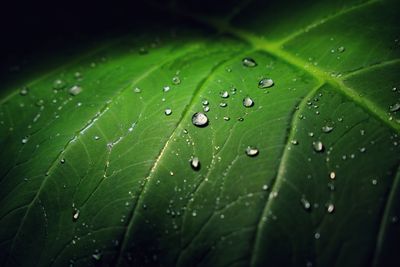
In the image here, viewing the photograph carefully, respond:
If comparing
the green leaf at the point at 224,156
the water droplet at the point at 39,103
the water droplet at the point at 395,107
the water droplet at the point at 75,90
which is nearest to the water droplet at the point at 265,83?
the green leaf at the point at 224,156

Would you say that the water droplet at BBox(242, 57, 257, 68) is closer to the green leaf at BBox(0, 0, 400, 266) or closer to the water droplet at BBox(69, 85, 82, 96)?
the green leaf at BBox(0, 0, 400, 266)

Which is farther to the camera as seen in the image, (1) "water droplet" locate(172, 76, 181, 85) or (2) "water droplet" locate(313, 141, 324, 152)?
(1) "water droplet" locate(172, 76, 181, 85)

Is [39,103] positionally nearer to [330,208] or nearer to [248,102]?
[248,102]

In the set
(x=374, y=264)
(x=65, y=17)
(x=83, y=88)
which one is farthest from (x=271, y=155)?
(x=65, y=17)

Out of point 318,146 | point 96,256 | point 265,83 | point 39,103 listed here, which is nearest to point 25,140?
point 39,103

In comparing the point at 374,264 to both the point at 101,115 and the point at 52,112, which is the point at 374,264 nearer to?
the point at 101,115

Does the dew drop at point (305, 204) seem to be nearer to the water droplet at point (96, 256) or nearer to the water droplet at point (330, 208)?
the water droplet at point (330, 208)

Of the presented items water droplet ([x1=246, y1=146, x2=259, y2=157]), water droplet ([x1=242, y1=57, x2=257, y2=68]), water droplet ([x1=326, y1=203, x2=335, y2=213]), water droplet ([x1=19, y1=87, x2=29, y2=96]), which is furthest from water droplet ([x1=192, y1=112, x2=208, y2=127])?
water droplet ([x1=19, y1=87, x2=29, y2=96])

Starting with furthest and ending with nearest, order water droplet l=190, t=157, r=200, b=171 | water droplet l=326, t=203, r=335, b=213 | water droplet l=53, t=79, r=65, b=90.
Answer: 1. water droplet l=53, t=79, r=65, b=90
2. water droplet l=190, t=157, r=200, b=171
3. water droplet l=326, t=203, r=335, b=213
